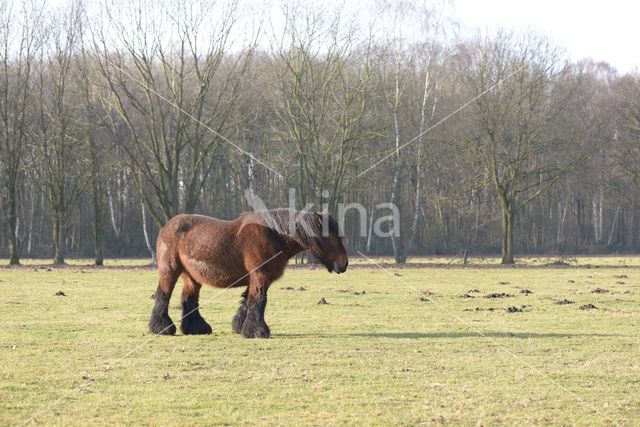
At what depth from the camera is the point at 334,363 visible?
11.5 m

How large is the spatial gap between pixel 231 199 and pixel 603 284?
119 feet

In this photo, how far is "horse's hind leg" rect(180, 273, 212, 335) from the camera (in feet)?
47.7

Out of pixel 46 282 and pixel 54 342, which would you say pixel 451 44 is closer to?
pixel 46 282

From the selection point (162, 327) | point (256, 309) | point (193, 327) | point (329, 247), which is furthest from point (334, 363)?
point (162, 327)

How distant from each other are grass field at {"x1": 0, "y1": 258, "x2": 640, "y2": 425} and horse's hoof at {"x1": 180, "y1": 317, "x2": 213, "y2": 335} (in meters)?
0.33

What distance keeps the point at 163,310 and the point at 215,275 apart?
110 centimetres

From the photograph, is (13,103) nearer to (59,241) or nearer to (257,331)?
(59,241)

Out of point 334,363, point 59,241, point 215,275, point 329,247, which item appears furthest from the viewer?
point 59,241

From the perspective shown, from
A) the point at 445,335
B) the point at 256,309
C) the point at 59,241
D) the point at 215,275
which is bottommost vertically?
the point at 445,335

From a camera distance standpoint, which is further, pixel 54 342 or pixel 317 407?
pixel 54 342

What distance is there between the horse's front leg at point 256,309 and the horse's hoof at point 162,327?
1293 mm

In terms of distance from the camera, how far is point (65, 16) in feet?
149

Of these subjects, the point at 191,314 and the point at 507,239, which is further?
the point at 507,239

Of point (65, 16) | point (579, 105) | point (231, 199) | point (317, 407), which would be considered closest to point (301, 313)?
point (317, 407)
